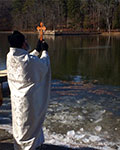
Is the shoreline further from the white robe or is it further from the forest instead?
the forest

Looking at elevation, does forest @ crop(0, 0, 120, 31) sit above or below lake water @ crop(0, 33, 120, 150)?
above

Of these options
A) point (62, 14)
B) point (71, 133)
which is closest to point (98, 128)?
point (71, 133)

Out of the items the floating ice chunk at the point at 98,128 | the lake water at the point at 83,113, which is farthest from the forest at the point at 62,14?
the floating ice chunk at the point at 98,128

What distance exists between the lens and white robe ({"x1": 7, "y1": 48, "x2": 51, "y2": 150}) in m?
2.76

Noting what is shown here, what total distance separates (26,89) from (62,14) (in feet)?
205

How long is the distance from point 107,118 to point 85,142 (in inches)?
58.1

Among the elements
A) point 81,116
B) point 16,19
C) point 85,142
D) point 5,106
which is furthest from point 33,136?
point 16,19

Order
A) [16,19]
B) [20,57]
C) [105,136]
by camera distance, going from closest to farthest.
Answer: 1. [20,57]
2. [105,136]
3. [16,19]

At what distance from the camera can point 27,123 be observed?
2.88 meters

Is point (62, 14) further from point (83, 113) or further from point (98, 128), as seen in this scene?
point (98, 128)

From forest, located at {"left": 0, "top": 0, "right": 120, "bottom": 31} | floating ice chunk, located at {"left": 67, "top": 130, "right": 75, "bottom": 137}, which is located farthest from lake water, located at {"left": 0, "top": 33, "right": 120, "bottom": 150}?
forest, located at {"left": 0, "top": 0, "right": 120, "bottom": 31}

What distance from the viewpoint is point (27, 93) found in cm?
279

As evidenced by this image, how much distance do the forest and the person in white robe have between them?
174 ft

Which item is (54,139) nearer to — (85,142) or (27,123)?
(85,142)
